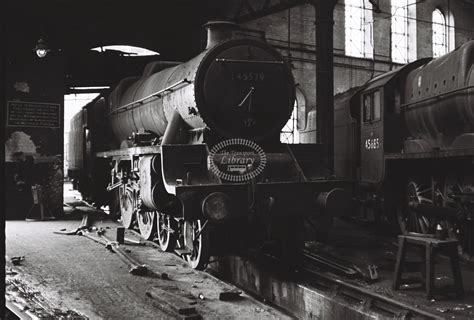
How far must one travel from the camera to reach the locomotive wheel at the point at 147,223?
8621 mm

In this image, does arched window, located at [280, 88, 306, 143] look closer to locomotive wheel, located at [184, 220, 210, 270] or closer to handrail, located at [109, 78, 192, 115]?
handrail, located at [109, 78, 192, 115]

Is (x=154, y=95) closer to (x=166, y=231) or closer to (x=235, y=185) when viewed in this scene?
(x=166, y=231)

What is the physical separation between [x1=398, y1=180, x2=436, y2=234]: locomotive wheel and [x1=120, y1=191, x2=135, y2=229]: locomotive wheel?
4.98 m

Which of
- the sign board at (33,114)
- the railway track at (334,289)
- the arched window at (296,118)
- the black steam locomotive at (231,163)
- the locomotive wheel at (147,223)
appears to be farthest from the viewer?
the arched window at (296,118)

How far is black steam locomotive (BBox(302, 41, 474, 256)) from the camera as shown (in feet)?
24.7

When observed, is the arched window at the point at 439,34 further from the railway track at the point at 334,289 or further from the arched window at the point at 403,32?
the railway track at the point at 334,289

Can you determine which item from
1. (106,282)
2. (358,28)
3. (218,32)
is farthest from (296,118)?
(106,282)

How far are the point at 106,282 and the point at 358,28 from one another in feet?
62.0

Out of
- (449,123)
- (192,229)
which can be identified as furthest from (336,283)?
(449,123)

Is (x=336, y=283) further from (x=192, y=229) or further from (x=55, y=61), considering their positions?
(x=55, y=61)

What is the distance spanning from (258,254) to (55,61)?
7.69 m

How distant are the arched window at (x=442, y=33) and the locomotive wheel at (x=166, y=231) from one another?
19.9 meters

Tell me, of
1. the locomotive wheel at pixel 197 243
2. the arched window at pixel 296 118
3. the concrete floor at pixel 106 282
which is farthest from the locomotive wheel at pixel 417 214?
the arched window at pixel 296 118

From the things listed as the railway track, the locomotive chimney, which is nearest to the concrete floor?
the railway track
